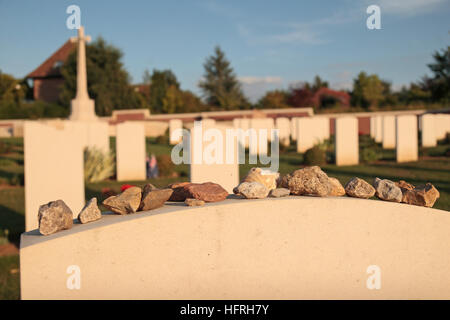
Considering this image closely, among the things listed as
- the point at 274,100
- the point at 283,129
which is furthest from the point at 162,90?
the point at 283,129

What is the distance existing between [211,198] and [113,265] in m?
0.79

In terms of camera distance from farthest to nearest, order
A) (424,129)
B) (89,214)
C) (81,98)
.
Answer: (81,98), (424,129), (89,214)

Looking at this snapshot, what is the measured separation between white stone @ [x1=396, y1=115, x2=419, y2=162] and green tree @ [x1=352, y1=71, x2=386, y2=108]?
21.7 m

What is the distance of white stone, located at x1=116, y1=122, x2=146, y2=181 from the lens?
32.7 feet

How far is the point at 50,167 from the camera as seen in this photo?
17.0 ft

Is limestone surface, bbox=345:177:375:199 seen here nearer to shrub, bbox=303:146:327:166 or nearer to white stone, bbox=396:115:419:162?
shrub, bbox=303:146:327:166

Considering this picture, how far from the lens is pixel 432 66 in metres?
32.8

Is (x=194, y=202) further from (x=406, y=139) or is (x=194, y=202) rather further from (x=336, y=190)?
(x=406, y=139)

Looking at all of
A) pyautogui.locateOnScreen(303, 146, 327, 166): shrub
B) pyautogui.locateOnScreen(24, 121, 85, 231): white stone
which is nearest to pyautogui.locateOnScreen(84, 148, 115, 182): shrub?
pyautogui.locateOnScreen(24, 121, 85, 231): white stone

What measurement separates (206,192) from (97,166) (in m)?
8.32

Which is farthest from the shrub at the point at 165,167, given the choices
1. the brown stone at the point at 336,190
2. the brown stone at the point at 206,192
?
the brown stone at the point at 336,190

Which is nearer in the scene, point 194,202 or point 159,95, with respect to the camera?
point 194,202

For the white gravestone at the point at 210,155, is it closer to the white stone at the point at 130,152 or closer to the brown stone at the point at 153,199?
the brown stone at the point at 153,199
